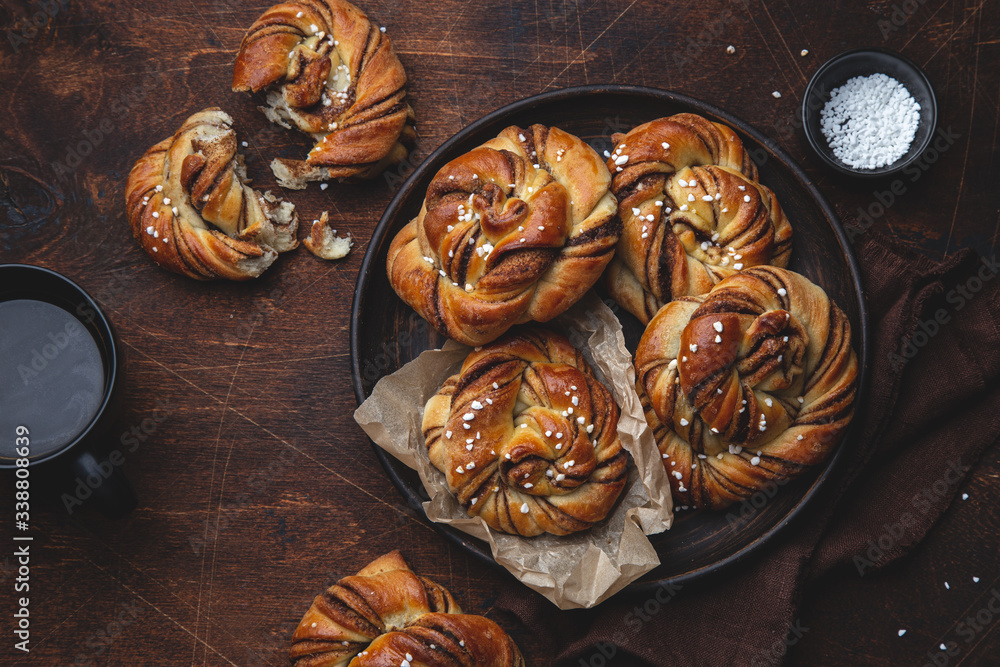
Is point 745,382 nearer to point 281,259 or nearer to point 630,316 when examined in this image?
point 630,316

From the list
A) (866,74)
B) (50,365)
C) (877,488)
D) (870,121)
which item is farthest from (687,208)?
(50,365)

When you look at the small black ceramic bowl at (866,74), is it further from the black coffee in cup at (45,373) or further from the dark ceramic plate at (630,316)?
the black coffee in cup at (45,373)

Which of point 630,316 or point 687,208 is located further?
point 630,316

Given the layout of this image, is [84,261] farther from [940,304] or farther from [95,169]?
[940,304]

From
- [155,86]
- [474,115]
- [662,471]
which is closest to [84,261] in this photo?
[155,86]

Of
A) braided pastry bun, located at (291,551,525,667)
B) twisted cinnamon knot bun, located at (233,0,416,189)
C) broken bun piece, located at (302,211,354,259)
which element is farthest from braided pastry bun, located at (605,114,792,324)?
braided pastry bun, located at (291,551,525,667)

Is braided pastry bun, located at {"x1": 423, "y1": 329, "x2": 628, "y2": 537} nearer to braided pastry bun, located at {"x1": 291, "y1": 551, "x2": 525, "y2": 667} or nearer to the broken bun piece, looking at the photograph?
braided pastry bun, located at {"x1": 291, "y1": 551, "x2": 525, "y2": 667}

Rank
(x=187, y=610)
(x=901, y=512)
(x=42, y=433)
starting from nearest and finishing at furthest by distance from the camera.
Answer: (x=42, y=433), (x=901, y=512), (x=187, y=610)
